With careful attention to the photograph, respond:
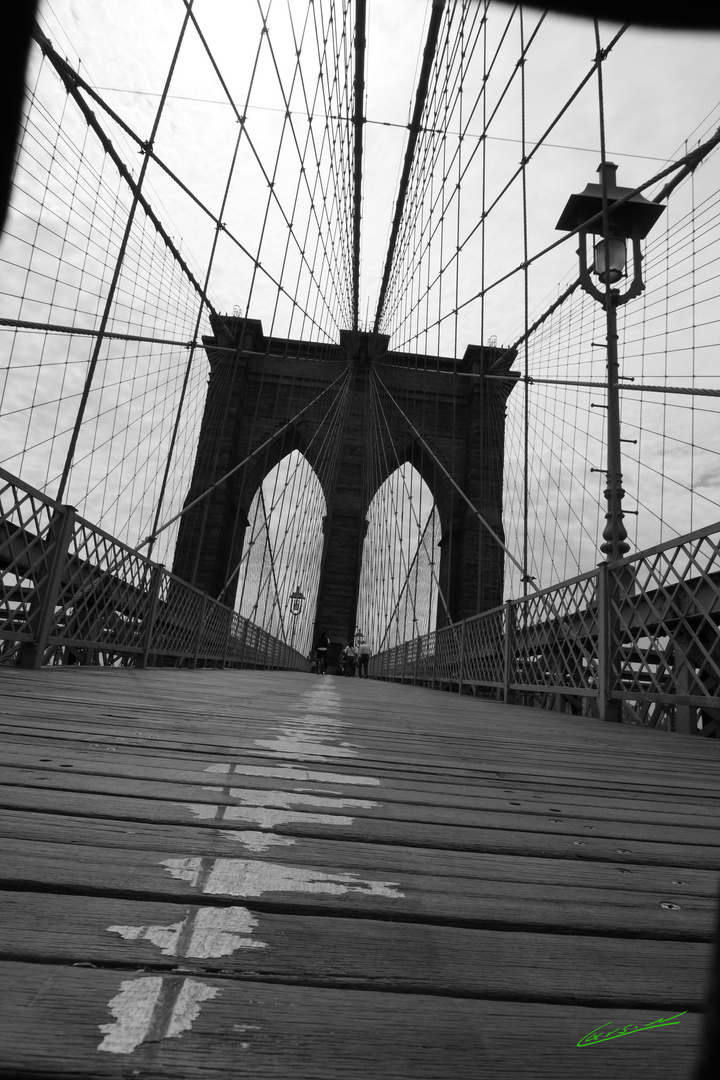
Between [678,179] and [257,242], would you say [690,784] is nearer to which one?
[678,179]

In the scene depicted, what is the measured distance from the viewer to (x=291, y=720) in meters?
1.89

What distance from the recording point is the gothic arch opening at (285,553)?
1404 centimetres

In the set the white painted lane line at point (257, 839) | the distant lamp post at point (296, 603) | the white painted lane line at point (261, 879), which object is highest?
the distant lamp post at point (296, 603)

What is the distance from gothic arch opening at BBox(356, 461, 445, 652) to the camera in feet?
46.7

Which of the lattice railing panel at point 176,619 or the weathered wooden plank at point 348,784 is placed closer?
the weathered wooden plank at point 348,784

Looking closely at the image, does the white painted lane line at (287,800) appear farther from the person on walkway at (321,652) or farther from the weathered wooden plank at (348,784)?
the person on walkway at (321,652)

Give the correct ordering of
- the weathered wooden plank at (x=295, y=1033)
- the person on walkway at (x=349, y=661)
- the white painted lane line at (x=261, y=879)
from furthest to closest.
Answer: the person on walkway at (x=349, y=661) < the white painted lane line at (x=261, y=879) < the weathered wooden plank at (x=295, y=1033)

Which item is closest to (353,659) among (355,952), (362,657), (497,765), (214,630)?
(362,657)

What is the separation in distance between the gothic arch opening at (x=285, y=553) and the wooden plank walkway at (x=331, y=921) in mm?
11605

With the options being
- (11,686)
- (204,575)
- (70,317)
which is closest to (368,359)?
(204,575)

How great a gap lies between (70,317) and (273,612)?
26.7 ft

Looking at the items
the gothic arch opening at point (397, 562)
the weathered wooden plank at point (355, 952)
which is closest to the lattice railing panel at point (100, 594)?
the weathered wooden plank at point (355, 952)

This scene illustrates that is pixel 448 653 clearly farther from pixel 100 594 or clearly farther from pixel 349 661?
pixel 349 661

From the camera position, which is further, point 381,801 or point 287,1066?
point 381,801
